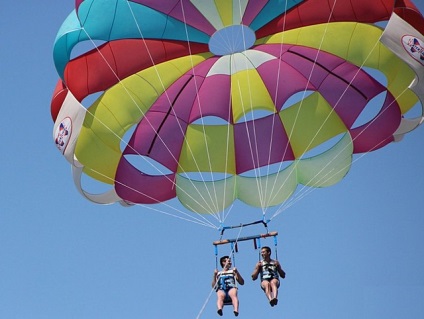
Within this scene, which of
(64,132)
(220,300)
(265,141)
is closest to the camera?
(220,300)

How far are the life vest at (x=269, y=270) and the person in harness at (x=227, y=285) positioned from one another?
0.27m

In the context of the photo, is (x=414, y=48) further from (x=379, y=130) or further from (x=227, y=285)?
(x=227, y=285)

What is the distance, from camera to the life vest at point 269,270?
9.07 m

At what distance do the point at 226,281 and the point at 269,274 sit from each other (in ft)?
1.65

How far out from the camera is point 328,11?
10.2 m

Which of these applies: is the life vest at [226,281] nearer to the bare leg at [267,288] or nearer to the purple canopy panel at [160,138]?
the bare leg at [267,288]

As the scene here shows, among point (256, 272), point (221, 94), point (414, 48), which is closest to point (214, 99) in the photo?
point (221, 94)

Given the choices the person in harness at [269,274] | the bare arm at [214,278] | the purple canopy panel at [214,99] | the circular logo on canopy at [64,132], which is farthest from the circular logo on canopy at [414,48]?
the circular logo on canopy at [64,132]

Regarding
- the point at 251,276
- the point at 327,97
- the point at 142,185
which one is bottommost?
the point at 251,276

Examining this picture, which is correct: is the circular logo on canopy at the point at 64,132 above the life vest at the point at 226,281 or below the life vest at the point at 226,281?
above

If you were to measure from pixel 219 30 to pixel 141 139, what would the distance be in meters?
1.79

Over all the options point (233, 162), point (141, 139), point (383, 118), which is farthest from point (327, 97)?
point (141, 139)

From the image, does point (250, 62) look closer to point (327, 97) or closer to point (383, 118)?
point (327, 97)

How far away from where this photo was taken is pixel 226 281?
9086 mm
